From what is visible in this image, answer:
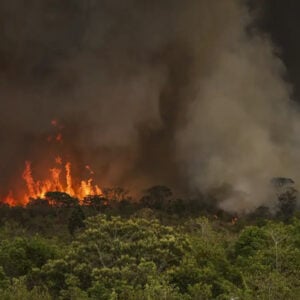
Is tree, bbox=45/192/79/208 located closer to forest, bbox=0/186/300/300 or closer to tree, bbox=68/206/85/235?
tree, bbox=68/206/85/235

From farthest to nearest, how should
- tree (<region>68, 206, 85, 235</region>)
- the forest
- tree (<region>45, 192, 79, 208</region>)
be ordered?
1. tree (<region>45, 192, 79, 208</region>)
2. tree (<region>68, 206, 85, 235</region>)
3. the forest

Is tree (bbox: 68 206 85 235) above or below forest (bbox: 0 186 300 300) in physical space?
above

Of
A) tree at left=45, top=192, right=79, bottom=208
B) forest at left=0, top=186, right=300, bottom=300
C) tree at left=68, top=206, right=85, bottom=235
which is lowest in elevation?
forest at left=0, top=186, right=300, bottom=300

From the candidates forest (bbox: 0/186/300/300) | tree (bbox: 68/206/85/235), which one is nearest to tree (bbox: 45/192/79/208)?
tree (bbox: 68/206/85/235)

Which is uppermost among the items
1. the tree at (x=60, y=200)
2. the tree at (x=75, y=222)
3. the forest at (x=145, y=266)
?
the tree at (x=60, y=200)

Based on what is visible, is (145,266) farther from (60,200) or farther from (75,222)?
(60,200)

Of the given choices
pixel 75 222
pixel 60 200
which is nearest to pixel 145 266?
pixel 75 222

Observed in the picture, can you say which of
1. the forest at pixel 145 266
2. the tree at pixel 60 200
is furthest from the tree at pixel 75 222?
the forest at pixel 145 266

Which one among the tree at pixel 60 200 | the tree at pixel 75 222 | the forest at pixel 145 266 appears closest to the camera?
the forest at pixel 145 266

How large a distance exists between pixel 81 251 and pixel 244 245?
1658 centimetres

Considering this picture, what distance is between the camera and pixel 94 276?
1528 inches

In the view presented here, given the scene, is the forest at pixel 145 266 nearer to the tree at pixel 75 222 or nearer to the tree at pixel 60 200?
the tree at pixel 75 222

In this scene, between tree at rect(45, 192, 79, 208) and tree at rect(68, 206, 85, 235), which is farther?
tree at rect(45, 192, 79, 208)

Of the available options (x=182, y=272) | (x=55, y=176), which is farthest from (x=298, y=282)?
(x=55, y=176)
